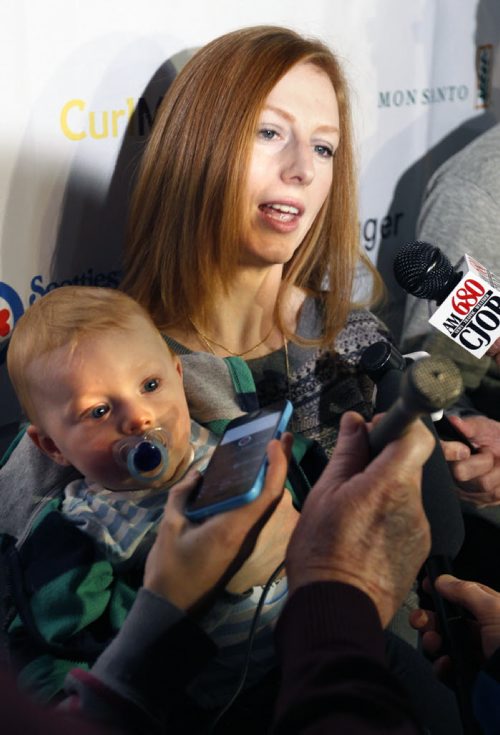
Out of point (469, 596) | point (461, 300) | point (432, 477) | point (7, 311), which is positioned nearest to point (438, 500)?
point (432, 477)

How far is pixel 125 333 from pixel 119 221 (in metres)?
0.54

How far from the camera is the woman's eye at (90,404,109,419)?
1016 millimetres

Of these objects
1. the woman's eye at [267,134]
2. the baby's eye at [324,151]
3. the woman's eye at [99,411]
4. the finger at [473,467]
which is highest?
the woman's eye at [267,134]

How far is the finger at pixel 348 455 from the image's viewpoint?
31.8 inches

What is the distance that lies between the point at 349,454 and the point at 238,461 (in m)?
0.11

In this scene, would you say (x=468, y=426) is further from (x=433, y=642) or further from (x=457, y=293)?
(x=433, y=642)

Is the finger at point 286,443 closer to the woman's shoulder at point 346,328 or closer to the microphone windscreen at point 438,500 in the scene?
the microphone windscreen at point 438,500

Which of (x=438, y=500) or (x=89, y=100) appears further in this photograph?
(x=89, y=100)

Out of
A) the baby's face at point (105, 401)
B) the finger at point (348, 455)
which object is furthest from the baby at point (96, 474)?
the finger at point (348, 455)

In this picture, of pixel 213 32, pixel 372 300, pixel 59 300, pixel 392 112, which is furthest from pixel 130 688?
pixel 392 112

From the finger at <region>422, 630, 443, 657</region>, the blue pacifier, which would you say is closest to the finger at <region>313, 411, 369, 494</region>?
the blue pacifier

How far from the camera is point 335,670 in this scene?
68cm

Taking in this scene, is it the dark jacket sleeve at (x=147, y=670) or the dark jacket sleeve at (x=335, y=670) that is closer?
the dark jacket sleeve at (x=335, y=670)

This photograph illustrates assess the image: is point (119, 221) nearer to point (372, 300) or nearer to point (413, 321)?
point (372, 300)
